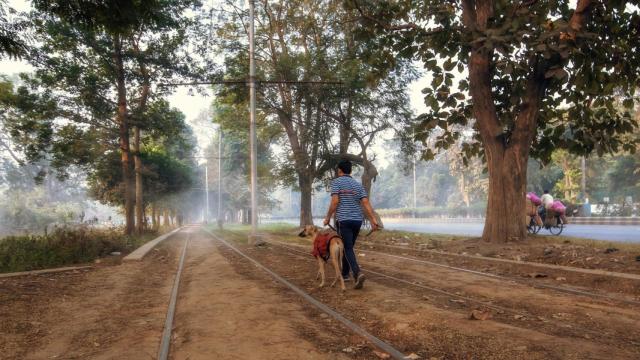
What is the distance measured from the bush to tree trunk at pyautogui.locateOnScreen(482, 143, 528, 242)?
38.9ft

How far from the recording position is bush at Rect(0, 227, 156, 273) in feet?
38.5

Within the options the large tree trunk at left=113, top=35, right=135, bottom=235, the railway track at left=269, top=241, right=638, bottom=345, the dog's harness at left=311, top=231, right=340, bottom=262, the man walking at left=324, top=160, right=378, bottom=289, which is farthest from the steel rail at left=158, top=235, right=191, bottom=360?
the large tree trunk at left=113, top=35, right=135, bottom=235

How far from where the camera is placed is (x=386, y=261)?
11.7 meters

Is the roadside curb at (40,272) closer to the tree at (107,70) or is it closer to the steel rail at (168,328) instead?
the steel rail at (168,328)

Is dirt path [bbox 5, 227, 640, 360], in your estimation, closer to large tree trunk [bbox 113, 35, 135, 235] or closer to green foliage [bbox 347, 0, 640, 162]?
green foliage [bbox 347, 0, 640, 162]

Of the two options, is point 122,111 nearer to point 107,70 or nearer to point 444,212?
point 107,70

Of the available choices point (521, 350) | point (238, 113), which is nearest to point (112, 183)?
point (238, 113)

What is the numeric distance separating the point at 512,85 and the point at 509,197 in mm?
3197

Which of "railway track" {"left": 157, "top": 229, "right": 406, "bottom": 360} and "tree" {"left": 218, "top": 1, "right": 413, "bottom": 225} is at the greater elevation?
"tree" {"left": 218, "top": 1, "right": 413, "bottom": 225}

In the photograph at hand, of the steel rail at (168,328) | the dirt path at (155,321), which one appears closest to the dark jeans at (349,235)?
the dirt path at (155,321)

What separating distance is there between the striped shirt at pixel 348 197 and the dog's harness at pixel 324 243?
0.36 meters

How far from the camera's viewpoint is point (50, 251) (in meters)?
13.0

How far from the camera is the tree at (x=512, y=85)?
35.2ft

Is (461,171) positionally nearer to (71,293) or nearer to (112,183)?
(112,183)
